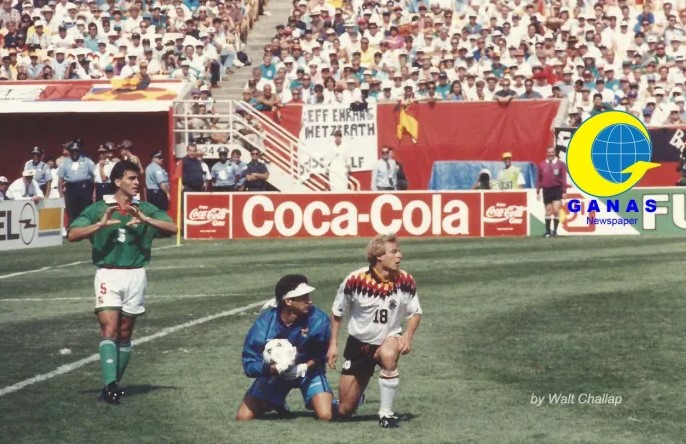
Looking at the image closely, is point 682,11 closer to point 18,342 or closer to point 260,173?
point 260,173

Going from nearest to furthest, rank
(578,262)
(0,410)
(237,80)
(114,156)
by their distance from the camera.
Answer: (0,410), (578,262), (114,156), (237,80)

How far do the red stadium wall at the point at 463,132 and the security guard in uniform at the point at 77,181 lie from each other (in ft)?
19.0

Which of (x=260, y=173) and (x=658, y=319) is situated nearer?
(x=658, y=319)

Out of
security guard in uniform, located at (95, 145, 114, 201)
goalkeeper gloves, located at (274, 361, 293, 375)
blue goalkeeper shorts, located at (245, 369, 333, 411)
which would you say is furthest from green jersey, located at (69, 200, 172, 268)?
security guard in uniform, located at (95, 145, 114, 201)

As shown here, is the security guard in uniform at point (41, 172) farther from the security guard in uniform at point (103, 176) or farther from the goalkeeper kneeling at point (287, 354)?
the goalkeeper kneeling at point (287, 354)

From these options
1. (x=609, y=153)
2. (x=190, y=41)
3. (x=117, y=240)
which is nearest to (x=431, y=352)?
(x=117, y=240)

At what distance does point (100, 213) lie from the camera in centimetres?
1302

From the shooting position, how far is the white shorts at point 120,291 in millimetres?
12828

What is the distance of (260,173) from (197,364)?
70.2 feet

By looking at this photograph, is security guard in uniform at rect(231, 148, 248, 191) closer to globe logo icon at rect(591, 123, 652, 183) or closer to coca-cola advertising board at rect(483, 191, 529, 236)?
coca-cola advertising board at rect(483, 191, 529, 236)

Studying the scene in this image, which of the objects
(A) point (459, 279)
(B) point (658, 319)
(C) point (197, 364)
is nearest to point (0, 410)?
(C) point (197, 364)

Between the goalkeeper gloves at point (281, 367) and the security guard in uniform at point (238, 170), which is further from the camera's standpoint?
the security guard in uniform at point (238, 170)

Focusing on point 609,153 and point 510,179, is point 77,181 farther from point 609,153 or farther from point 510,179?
point 609,153

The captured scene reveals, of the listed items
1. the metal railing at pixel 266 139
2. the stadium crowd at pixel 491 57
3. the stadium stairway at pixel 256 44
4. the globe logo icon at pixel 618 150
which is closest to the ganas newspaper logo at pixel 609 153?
the globe logo icon at pixel 618 150
